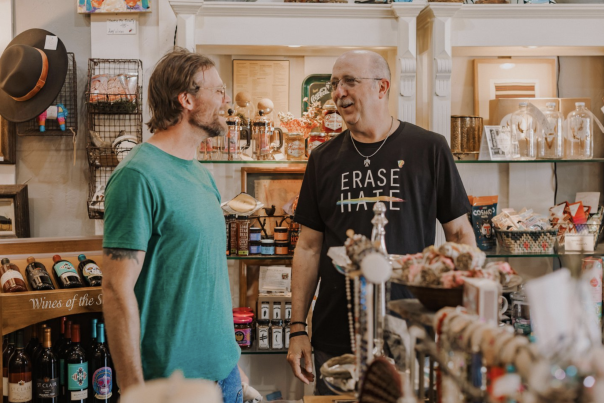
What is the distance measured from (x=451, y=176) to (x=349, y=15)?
3.15ft

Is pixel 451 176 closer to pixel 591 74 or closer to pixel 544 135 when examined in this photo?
pixel 544 135

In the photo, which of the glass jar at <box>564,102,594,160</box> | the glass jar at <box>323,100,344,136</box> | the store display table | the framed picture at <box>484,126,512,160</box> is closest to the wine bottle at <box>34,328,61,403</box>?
the glass jar at <box>323,100,344,136</box>

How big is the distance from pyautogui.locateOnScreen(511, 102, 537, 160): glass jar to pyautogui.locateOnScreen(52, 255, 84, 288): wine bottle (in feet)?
6.58

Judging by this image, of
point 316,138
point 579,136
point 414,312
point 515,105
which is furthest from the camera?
point 515,105

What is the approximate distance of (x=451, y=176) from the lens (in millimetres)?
1897

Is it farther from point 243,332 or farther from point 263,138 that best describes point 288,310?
point 263,138

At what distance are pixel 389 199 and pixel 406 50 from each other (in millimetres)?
884

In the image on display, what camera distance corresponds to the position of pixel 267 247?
250 centimetres

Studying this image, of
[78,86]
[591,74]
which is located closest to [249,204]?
[78,86]

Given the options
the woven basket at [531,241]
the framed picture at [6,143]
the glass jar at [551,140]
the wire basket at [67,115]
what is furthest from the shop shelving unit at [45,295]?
the glass jar at [551,140]

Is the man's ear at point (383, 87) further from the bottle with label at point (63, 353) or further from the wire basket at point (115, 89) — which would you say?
the bottle with label at point (63, 353)

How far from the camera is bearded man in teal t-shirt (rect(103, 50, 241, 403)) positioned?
1.39 m

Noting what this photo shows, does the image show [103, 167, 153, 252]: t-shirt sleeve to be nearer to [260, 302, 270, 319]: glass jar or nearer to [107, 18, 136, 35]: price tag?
[260, 302, 270, 319]: glass jar

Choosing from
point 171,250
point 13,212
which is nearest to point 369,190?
point 171,250
